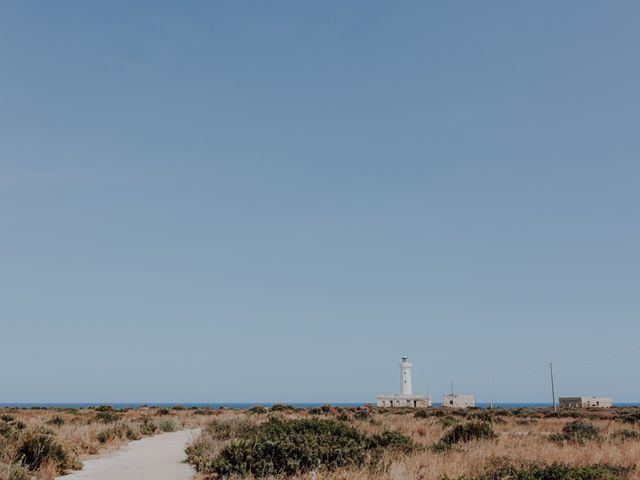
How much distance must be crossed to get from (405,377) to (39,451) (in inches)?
4296

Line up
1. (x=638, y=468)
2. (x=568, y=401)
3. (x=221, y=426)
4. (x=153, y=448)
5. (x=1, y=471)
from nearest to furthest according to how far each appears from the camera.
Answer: (x=1, y=471)
(x=638, y=468)
(x=153, y=448)
(x=221, y=426)
(x=568, y=401)

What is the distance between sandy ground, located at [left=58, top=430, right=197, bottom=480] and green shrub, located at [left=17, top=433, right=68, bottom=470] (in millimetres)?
603

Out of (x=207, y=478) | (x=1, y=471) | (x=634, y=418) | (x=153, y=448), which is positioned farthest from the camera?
(x=634, y=418)

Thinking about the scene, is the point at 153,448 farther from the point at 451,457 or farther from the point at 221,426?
the point at 451,457

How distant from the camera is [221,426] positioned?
21219 millimetres

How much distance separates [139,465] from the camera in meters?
13.9

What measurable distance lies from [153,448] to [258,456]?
7886 mm

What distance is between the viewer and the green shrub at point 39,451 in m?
12.5

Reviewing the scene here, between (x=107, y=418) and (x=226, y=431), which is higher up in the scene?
(x=226, y=431)

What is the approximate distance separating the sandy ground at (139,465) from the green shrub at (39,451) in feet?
1.98

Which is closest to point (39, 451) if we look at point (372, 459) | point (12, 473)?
point (12, 473)

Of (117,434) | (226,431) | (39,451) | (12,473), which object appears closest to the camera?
(12,473)

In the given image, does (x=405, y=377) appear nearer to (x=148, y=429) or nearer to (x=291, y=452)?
(x=148, y=429)

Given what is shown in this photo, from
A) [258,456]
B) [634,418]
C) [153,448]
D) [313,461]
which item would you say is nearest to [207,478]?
[258,456]
